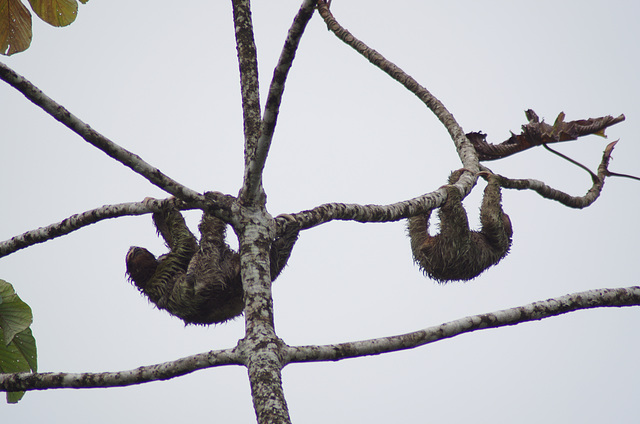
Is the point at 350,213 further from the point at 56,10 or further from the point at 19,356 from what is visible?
the point at 56,10

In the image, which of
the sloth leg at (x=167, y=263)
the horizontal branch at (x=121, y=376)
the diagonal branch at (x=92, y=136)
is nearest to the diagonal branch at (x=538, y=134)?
the sloth leg at (x=167, y=263)

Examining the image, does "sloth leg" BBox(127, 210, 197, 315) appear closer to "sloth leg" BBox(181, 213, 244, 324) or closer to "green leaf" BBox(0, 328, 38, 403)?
"sloth leg" BBox(181, 213, 244, 324)

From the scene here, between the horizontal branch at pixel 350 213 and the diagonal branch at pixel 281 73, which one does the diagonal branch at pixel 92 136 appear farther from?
the horizontal branch at pixel 350 213

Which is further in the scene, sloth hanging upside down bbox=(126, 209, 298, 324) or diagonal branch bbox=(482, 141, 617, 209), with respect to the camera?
diagonal branch bbox=(482, 141, 617, 209)

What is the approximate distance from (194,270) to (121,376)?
284 cm

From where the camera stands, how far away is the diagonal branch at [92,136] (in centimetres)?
337

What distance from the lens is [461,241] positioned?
7.37m

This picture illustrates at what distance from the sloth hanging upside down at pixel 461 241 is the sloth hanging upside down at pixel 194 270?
2335 millimetres

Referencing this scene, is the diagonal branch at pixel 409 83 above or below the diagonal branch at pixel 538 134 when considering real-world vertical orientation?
above

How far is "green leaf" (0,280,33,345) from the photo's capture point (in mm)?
3482

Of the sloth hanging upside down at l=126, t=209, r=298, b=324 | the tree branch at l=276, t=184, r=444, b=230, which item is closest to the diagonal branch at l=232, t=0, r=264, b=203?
the tree branch at l=276, t=184, r=444, b=230

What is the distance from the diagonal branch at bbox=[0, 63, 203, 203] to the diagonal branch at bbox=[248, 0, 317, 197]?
1.85ft

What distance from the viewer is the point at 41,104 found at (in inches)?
135

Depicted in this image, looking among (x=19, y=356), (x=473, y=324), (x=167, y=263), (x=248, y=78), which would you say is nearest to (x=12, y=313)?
(x=19, y=356)
